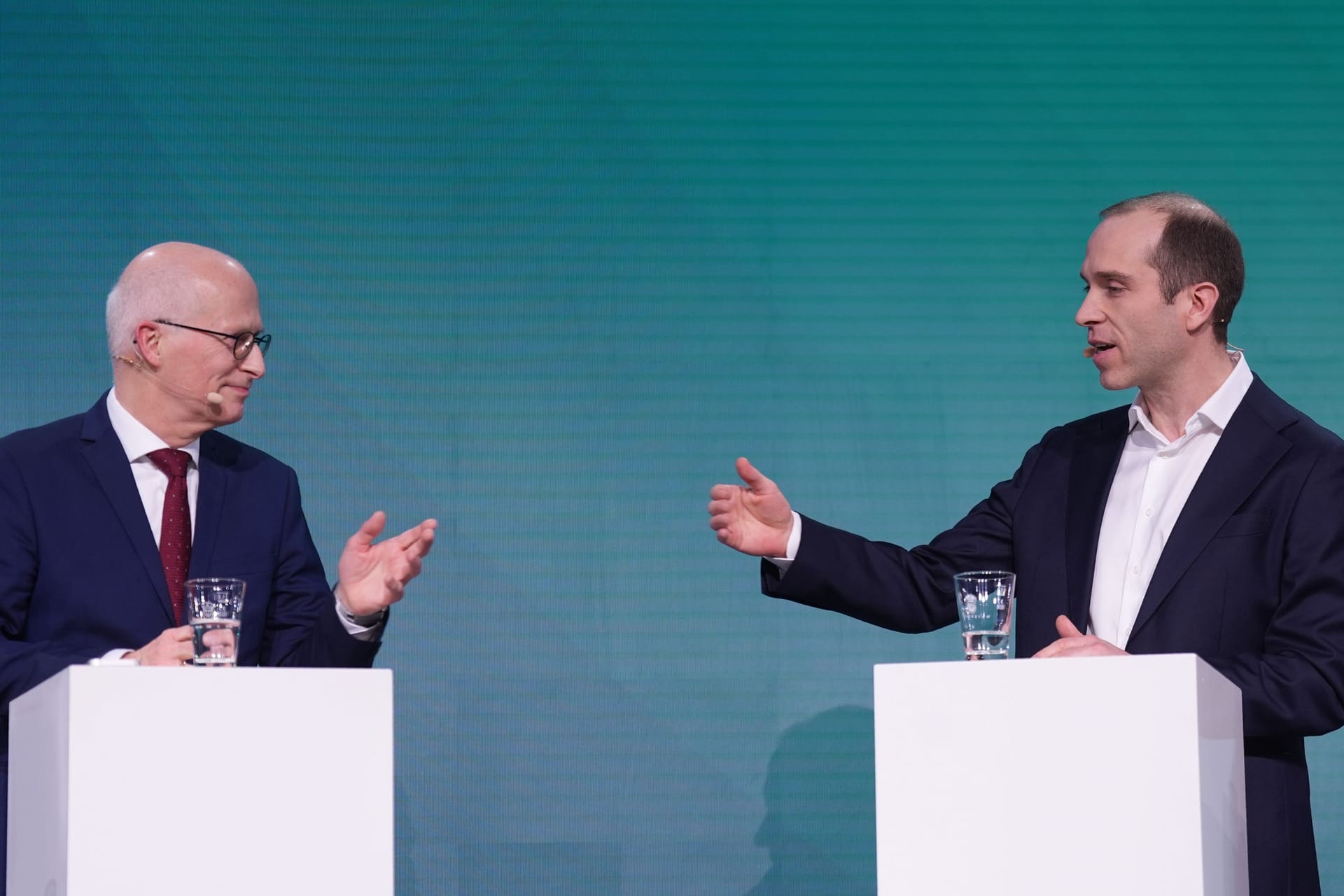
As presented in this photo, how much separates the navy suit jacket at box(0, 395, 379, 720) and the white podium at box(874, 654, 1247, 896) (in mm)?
967

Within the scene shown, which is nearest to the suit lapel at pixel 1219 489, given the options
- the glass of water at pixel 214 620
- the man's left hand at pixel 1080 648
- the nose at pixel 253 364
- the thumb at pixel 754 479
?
the man's left hand at pixel 1080 648

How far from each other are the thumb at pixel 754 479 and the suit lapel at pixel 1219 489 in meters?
0.64

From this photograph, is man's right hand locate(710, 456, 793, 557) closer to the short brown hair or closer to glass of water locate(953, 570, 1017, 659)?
glass of water locate(953, 570, 1017, 659)

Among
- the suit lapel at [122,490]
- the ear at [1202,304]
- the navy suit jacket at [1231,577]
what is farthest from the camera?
the ear at [1202,304]

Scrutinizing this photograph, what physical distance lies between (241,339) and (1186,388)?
5.51 ft

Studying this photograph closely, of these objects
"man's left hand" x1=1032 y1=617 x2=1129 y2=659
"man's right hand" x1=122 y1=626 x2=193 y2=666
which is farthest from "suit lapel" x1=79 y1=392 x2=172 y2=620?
"man's left hand" x1=1032 y1=617 x2=1129 y2=659

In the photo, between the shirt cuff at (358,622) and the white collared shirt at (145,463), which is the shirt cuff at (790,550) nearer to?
the shirt cuff at (358,622)

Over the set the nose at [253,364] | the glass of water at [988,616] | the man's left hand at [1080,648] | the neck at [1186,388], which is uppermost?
the nose at [253,364]

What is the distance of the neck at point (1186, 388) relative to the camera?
2.71 metres

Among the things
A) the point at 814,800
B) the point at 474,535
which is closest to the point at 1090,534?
the point at 814,800

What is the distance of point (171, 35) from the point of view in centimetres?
379

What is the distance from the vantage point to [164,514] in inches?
106

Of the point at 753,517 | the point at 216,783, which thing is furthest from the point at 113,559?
the point at 753,517

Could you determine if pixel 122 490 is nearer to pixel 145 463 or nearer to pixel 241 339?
pixel 145 463
